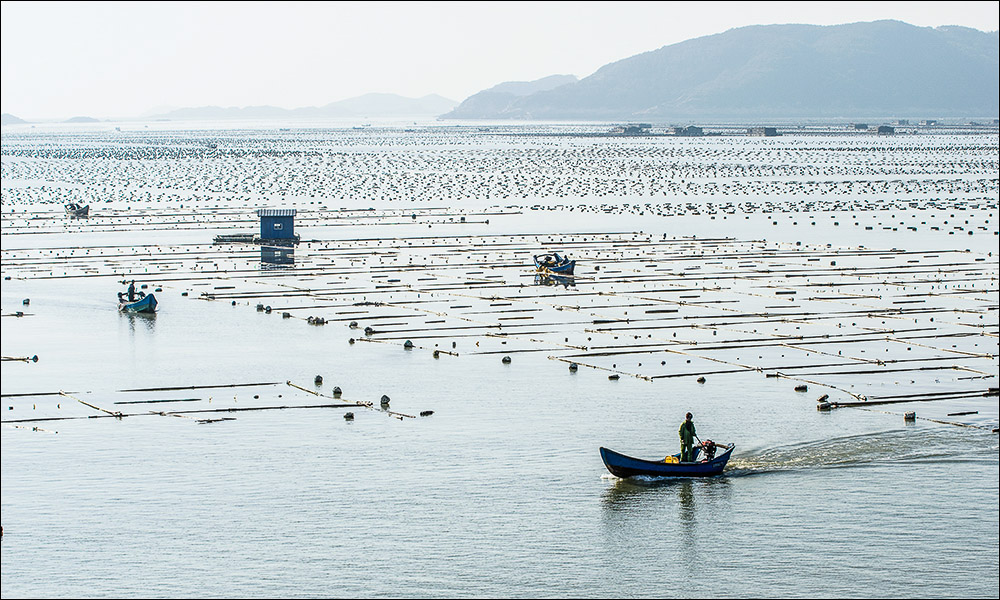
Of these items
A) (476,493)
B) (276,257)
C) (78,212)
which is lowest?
(476,493)

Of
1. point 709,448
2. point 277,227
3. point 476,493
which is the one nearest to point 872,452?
point 709,448

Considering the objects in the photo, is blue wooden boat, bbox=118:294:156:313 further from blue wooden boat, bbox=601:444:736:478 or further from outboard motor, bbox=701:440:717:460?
outboard motor, bbox=701:440:717:460

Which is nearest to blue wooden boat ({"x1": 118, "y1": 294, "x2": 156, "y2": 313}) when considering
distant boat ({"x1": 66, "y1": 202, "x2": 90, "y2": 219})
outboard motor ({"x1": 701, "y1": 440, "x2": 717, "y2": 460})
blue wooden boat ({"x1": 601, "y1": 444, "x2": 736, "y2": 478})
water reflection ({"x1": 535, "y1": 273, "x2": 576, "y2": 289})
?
water reflection ({"x1": 535, "y1": 273, "x2": 576, "y2": 289})

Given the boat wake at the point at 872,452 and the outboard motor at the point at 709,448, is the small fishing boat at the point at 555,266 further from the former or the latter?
the outboard motor at the point at 709,448

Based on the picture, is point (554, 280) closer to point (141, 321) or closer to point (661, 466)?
point (141, 321)

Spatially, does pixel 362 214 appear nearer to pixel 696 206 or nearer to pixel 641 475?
pixel 696 206

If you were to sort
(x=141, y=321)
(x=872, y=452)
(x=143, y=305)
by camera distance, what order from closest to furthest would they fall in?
1. (x=872, y=452)
2. (x=141, y=321)
3. (x=143, y=305)
